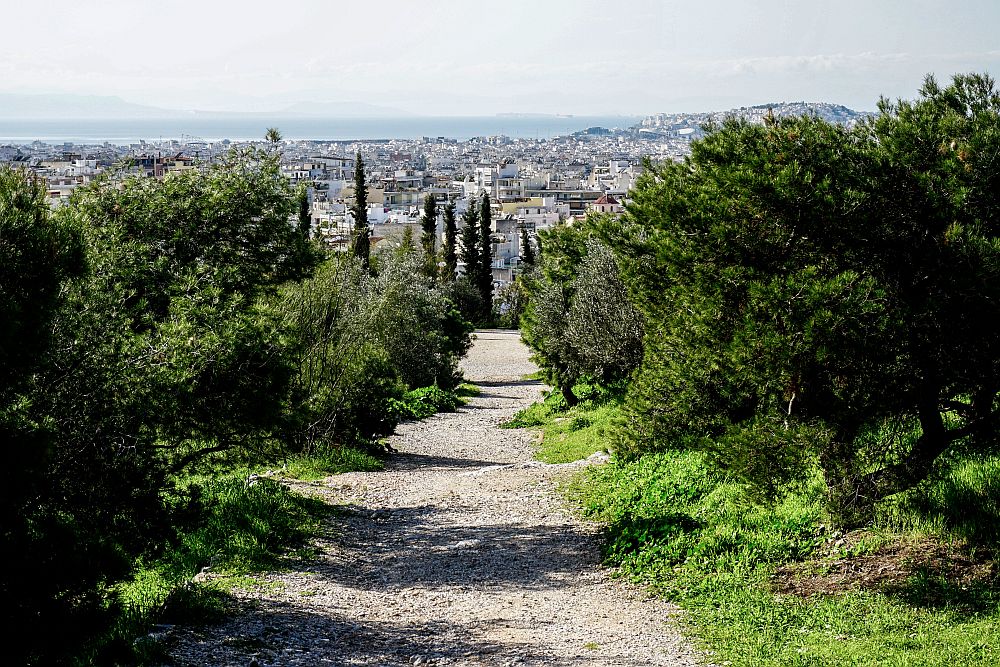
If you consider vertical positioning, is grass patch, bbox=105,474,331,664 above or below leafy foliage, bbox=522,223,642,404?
below

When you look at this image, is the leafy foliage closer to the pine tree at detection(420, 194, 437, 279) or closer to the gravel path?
the gravel path

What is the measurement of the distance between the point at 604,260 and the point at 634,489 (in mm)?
8628

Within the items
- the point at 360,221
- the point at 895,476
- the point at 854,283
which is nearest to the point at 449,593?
the point at 895,476

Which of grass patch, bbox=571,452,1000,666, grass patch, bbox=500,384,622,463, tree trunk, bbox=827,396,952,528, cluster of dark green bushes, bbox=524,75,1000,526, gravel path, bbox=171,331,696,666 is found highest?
cluster of dark green bushes, bbox=524,75,1000,526

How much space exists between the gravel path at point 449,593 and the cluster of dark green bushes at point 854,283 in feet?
6.89

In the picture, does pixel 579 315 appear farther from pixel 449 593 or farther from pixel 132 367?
pixel 132 367

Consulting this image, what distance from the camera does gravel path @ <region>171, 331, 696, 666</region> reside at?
8274 millimetres

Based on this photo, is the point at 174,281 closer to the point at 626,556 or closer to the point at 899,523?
the point at 626,556

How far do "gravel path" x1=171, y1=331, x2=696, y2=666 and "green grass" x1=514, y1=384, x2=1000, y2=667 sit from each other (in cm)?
49

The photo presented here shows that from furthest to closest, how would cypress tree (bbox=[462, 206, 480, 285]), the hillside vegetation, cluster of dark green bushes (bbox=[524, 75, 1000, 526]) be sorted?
cypress tree (bbox=[462, 206, 480, 285]) → cluster of dark green bushes (bbox=[524, 75, 1000, 526]) → the hillside vegetation

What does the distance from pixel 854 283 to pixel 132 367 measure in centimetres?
640

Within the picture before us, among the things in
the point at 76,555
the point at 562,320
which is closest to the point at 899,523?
the point at 76,555

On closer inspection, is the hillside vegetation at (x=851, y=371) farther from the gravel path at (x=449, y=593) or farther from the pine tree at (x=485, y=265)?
the pine tree at (x=485, y=265)

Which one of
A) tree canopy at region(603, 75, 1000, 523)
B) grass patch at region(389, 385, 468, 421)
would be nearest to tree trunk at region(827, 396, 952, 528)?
tree canopy at region(603, 75, 1000, 523)
